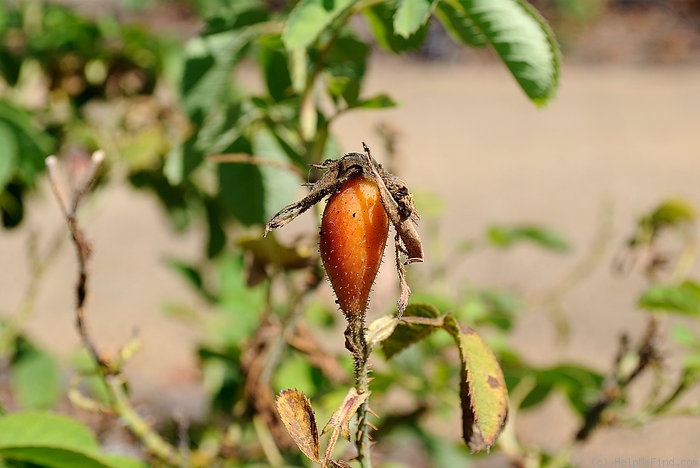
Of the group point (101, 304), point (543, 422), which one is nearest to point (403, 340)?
point (543, 422)

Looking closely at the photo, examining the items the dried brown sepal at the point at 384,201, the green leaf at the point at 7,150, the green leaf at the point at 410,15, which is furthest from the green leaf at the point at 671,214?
the green leaf at the point at 7,150

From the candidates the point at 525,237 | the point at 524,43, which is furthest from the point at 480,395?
the point at 525,237

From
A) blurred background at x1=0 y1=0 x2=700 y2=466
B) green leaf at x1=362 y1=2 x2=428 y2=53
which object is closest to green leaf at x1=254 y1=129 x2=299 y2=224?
blurred background at x1=0 y1=0 x2=700 y2=466

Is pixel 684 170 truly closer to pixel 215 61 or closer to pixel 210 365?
pixel 210 365

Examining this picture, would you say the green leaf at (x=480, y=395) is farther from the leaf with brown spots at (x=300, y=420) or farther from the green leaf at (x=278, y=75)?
the green leaf at (x=278, y=75)

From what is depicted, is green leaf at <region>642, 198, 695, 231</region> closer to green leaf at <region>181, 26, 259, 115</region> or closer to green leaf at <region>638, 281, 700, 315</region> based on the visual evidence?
green leaf at <region>638, 281, 700, 315</region>
